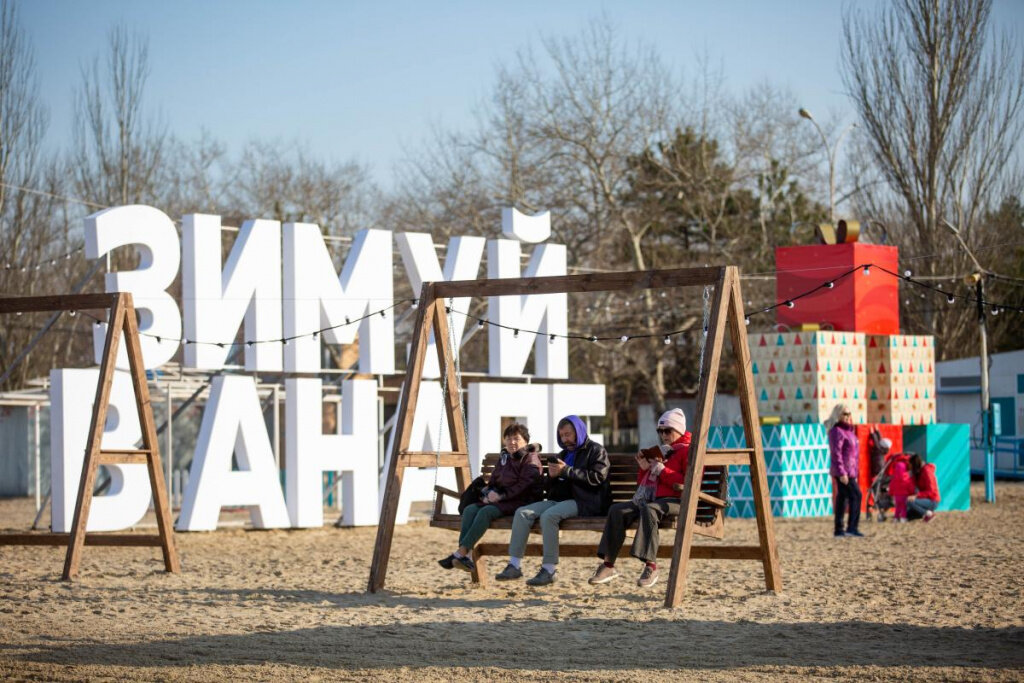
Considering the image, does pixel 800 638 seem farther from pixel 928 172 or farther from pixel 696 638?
pixel 928 172

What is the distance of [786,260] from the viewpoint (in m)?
21.4

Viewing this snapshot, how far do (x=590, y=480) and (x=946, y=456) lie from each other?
1197cm

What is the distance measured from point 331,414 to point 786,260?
16.3 m

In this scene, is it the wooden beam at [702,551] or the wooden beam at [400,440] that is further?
the wooden beam at [400,440]

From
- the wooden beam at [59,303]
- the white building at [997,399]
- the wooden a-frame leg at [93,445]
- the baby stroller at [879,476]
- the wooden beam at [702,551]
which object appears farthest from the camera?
the white building at [997,399]

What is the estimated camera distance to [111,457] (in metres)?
12.4

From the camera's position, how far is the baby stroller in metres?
18.7

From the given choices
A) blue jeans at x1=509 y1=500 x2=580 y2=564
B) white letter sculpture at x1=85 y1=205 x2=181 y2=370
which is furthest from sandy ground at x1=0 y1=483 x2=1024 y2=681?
white letter sculpture at x1=85 y1=205 x2=181 y2=370

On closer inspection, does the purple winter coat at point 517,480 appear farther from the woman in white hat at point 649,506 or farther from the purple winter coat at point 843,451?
the purple winter coat at point 843,451

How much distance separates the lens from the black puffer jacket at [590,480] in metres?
10.3

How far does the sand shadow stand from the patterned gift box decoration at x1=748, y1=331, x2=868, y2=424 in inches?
444

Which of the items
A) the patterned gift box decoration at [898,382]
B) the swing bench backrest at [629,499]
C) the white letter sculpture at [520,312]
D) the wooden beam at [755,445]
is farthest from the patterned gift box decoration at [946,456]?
the wooden beam at [755,445]

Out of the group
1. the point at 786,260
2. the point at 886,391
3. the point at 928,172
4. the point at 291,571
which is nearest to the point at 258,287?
the point at 291,571

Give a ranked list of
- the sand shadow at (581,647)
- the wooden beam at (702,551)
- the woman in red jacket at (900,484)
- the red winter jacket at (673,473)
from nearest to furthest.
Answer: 1. the sand shadow at (581,647)
2. the wooden beam at (702,551)
3. the red winter jacket at (673,473)
4. the woman in red jacket at (900,484)
